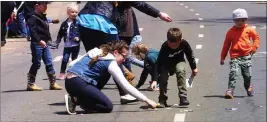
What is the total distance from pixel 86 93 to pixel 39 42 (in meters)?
3.31

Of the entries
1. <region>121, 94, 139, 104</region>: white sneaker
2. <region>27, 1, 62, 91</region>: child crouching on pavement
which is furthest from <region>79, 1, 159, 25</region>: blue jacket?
<region>27, 1, 62, 91</region>: child crouching on pavement

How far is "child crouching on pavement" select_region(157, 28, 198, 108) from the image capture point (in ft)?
36.0

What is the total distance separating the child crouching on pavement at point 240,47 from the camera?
12305mm

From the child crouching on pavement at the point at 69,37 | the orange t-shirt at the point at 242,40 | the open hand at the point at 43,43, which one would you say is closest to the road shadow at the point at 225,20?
the child crouching on pavement at the point at 69,37

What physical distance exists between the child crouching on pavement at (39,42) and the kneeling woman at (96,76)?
2967mm

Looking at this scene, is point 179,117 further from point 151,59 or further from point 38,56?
point 38,56

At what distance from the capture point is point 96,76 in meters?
9.88

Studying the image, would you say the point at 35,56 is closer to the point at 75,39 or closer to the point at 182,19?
the point at 75,39

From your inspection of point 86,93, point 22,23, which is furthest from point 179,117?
point 22,23

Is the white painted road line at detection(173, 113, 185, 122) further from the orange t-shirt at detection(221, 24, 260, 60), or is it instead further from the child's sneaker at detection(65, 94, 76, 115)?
the orange t-shirt at detection(221, 24, 260, 60)

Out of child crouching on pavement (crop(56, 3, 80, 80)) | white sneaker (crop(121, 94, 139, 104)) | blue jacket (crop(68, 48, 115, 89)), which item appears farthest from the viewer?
child crouching on pavement (crop(56, 3, 80, 80))

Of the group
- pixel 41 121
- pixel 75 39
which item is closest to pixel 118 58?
pixel 41 121

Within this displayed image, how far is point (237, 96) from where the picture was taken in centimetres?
1249

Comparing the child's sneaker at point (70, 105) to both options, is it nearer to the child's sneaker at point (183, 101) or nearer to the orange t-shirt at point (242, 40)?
the child's sneaker at point (183, 101)
